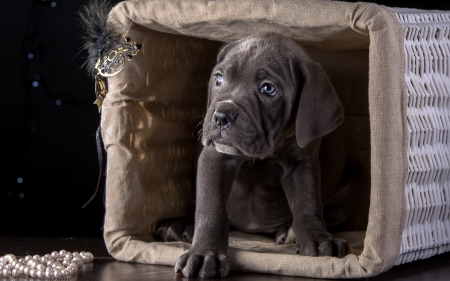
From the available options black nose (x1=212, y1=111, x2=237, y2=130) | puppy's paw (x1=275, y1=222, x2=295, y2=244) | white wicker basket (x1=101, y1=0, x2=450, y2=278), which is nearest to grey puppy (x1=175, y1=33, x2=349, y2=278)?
black nose (x1=212, y1=111, x2=237, y2=130)

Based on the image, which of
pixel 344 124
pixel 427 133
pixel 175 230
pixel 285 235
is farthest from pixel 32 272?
pixel 344 124

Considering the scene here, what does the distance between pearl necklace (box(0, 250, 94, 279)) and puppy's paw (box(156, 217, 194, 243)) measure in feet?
1.40

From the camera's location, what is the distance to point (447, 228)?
303 centimetres

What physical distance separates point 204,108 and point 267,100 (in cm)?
93

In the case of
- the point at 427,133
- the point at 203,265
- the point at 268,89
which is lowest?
the point at 203,265

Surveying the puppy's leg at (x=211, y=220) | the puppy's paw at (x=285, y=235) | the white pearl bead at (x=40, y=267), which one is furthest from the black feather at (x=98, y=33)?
the puppy's paw at (x=285, y=235)

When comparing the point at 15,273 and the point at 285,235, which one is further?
the point at 285,235

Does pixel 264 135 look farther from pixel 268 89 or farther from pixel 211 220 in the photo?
pixel 211 220

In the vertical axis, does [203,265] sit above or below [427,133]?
below

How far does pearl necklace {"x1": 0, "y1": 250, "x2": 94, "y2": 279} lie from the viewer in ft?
8.81

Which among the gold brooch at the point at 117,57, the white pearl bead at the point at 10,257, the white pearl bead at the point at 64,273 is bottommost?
the white pearl bead at the point at 10,257

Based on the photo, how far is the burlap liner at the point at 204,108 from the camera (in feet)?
8.33

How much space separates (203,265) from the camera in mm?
2564

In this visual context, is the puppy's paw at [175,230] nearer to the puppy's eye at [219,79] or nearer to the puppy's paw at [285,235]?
the puppy's paw at [285,235]
